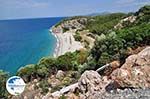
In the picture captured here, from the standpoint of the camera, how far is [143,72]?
14133mm

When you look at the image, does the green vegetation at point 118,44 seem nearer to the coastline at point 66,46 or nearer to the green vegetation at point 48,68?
the green vegetation at point 48,68

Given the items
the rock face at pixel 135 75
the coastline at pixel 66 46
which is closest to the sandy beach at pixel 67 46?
the coastline at pixel 66 46

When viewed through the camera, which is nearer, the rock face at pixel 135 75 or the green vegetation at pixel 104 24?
the rock face at pixel 135 75

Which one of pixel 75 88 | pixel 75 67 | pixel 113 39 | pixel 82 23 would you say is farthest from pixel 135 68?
pixel 82 23

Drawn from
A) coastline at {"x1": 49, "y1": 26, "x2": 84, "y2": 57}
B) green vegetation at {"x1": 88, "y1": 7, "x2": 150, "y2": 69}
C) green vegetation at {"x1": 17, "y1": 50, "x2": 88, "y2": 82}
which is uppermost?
green vegetation at {"x1": 88, "y1": 7, "x2": 150, "y2": 69}

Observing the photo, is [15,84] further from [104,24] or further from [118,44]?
[104,24]

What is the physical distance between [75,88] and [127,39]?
681 centimetres

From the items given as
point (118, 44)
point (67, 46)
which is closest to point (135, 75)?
point (118, 44)

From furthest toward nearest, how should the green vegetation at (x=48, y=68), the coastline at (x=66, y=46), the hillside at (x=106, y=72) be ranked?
the coastline at (x=66, y=46), the green vegetation at (x=48, y=68), the hillside at (x=106, y=72)

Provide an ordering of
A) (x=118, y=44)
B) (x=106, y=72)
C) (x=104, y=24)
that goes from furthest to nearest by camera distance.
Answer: (x=104, y=24)
(x=118, y=44)
(x=106, y=72)

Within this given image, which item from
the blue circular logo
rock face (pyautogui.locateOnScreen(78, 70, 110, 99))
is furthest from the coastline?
rock face (pyautogui.locateOnScreen(78, 70, 110, 99))

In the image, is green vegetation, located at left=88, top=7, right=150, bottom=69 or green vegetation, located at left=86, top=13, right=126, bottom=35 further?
green vegetation, located at left=86, top=13, right=126, bottom=35

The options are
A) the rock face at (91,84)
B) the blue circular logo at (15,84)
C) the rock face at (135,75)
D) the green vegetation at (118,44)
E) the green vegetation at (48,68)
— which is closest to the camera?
the rock face at (135,75)

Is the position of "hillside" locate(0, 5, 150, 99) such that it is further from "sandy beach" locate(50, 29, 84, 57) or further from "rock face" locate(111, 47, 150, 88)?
"sandy beach" locate(50, 29, 84, 57)
